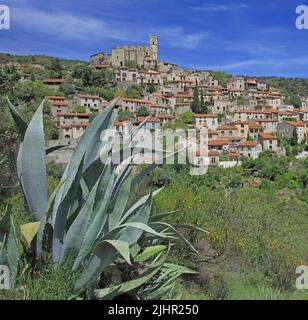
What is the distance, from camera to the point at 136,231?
100 inches

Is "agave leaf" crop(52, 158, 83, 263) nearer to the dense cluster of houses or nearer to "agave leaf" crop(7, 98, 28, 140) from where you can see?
"agave leaf" crop(7, 98, 28, 140)

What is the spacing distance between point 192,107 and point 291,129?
1159 cm

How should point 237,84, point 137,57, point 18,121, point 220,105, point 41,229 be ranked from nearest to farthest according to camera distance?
1. point 41,229
2. point 18,121
3. point 220,105
4. point 137,57
5. point 237,84

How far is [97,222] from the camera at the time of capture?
2.45 meters

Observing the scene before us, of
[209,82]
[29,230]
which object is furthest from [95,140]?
[209,82]

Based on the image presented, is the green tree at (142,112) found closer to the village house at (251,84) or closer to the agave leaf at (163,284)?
the village house at (251,84)

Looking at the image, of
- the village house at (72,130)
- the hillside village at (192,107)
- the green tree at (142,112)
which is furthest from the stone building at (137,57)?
the village house at (72,130)

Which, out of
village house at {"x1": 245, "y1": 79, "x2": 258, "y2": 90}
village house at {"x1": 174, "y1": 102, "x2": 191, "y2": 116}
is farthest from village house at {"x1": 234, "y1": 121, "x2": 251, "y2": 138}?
village house at {"x1": 245, "y1": 79, "x2": 258, "y2": 90}

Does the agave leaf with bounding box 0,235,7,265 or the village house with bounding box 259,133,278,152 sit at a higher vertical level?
the village house with bounding box 259,133,278,152

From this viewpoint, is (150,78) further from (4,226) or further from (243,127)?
(4,226)

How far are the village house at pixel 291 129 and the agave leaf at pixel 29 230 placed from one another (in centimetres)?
4768

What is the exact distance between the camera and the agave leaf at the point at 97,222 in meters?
2.45

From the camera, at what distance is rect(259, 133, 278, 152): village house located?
1716 inches
